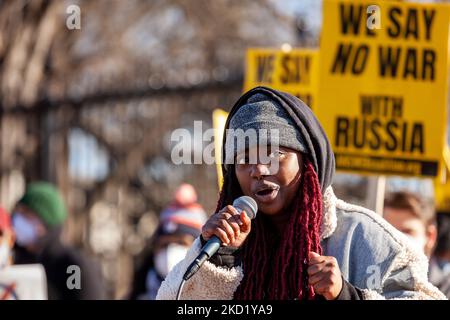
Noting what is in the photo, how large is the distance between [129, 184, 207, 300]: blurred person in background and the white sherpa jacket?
3.29 meters

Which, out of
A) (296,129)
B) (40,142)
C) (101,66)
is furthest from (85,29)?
(296,129)

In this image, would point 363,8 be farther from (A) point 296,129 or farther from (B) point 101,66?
(B) point 101,66

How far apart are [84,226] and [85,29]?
26.3 feet

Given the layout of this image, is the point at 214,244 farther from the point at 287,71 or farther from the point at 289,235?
the point at 287,71

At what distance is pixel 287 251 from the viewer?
370cm

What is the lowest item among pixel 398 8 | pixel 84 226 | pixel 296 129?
pixel 84 226

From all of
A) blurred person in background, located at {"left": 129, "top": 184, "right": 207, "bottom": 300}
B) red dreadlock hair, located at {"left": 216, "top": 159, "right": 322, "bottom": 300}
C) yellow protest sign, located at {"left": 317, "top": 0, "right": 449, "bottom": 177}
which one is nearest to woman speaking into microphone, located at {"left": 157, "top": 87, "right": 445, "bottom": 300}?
red dreadlock hair, located at {"left": 216, "top": 159, "right": 322, "bottom": 300}

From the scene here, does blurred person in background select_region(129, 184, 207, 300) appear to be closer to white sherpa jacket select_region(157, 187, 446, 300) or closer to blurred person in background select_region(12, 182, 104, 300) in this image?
blurred person in background select_region(12, 182, 104, 300)

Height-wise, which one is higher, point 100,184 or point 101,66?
point 101,66

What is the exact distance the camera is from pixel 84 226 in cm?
1355

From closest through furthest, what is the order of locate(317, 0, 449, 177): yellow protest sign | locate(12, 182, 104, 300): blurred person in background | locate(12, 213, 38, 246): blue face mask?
locate(317, 0, 449, 177): yellow protest sign < locate(12, 182, 104, 300): blurred person in background < locate(12, 213, 38, 246): blue face mask

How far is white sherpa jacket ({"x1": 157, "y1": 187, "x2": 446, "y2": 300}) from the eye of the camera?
3.71 m

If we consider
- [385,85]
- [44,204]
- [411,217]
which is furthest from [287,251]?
[44,204]

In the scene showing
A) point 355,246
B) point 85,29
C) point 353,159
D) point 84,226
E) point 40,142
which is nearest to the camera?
→ point 355,246
